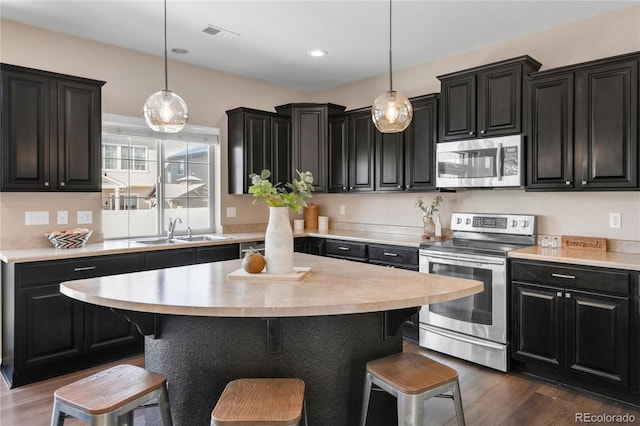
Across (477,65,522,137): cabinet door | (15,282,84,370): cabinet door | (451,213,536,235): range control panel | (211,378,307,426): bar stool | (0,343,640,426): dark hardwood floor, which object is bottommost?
(0,343,640,426): dark hardwood floor

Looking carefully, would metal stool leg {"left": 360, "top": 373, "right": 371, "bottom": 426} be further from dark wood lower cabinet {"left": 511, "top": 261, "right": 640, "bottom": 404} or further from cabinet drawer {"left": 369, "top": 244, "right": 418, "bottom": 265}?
cabinet drawer {"left": 369, "top": 244, "right": 418, "bottom": 265}

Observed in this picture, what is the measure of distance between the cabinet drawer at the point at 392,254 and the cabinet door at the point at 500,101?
3.99ft

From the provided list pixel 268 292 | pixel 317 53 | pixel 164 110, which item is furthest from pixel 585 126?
pixel 164 110

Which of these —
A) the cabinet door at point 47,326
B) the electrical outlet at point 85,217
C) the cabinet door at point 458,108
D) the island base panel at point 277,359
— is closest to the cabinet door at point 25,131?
the electrical outlet at point 85,217

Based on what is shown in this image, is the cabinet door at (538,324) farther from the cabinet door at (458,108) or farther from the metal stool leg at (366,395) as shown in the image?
the metal stool leg at (366,395)

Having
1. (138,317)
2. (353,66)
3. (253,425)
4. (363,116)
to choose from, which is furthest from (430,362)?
(353,66)

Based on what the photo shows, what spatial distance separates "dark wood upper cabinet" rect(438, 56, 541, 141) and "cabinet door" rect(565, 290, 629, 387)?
4.63 ft

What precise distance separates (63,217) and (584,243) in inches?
172

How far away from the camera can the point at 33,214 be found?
3.54 metres

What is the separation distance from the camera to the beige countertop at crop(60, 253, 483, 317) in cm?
161

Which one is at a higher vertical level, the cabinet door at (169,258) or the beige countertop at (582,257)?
the beige countertop at (582,257)

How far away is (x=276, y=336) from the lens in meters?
1.85

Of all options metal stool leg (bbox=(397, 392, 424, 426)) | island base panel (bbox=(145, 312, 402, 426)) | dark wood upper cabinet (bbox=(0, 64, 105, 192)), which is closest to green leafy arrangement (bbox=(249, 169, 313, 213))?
island base panel (bbox=(145, 312, 402, 426))

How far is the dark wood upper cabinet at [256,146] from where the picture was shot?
15.4ft
